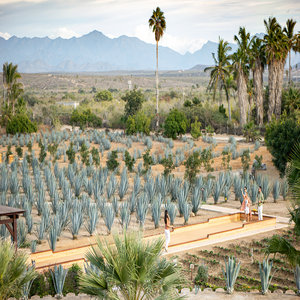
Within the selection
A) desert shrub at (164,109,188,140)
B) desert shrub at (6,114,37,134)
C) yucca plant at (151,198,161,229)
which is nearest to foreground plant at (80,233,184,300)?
yucca plant at (151,198,161,229)

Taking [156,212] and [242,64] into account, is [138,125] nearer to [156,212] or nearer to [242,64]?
[242,64]

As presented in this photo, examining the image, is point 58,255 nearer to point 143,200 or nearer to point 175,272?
point 143,200

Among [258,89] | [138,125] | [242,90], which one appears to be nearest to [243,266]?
[138,125]

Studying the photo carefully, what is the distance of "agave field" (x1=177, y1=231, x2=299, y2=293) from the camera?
10586mm

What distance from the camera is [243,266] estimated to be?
11.9 meters

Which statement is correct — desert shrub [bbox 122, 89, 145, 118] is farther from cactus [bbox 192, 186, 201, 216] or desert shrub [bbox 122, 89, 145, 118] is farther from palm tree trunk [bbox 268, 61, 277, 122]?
cactus [bbox 192, 186, 201, 216]

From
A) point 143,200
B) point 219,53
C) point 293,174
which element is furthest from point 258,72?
point 293,174

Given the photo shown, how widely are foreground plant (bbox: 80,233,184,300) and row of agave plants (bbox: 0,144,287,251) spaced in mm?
5767

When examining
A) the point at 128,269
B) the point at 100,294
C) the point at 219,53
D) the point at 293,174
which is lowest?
the point at 100,294

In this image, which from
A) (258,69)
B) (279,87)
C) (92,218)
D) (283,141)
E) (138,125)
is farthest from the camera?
(258,69)

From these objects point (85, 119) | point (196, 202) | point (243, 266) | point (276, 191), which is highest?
point (85, 119)

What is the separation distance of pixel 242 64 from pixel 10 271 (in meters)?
43.0

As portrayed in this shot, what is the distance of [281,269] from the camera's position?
11.7 meters

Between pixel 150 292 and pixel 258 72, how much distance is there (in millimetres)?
43517
